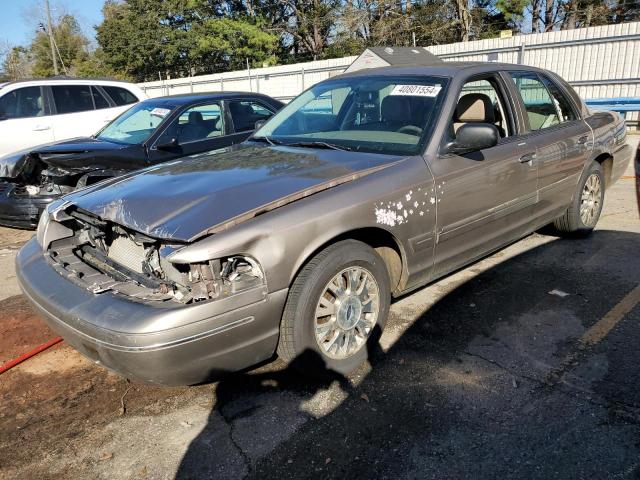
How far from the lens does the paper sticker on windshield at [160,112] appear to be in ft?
21.0

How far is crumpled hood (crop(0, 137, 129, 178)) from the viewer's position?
5.83 m

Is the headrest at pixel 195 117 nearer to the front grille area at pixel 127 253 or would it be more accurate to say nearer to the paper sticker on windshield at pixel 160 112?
the paper sticker on windshield at pixel 160 112

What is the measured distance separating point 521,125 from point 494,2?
29395 mm

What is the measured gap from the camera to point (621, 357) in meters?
3.12

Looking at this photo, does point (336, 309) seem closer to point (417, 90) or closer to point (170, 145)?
point (417, 90)

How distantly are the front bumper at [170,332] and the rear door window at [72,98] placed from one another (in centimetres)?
694

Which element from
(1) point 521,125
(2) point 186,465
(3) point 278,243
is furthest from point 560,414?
(1) point 521,125

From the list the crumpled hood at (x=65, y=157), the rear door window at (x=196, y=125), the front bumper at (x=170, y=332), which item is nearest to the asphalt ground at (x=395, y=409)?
the front bumper at (x=170, y=332)

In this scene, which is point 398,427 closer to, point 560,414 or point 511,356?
point 560,414

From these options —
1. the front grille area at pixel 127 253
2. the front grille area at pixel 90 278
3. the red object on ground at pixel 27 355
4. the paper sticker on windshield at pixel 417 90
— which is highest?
the paper sticker on windshield at pixel 417 90

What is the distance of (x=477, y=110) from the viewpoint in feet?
13.4

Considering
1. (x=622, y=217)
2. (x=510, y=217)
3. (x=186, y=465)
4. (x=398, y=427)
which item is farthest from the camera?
(x=622, y=217)

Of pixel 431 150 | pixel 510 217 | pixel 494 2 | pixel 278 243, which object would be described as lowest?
pixel 510 217

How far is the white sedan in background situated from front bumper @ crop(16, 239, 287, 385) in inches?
266
